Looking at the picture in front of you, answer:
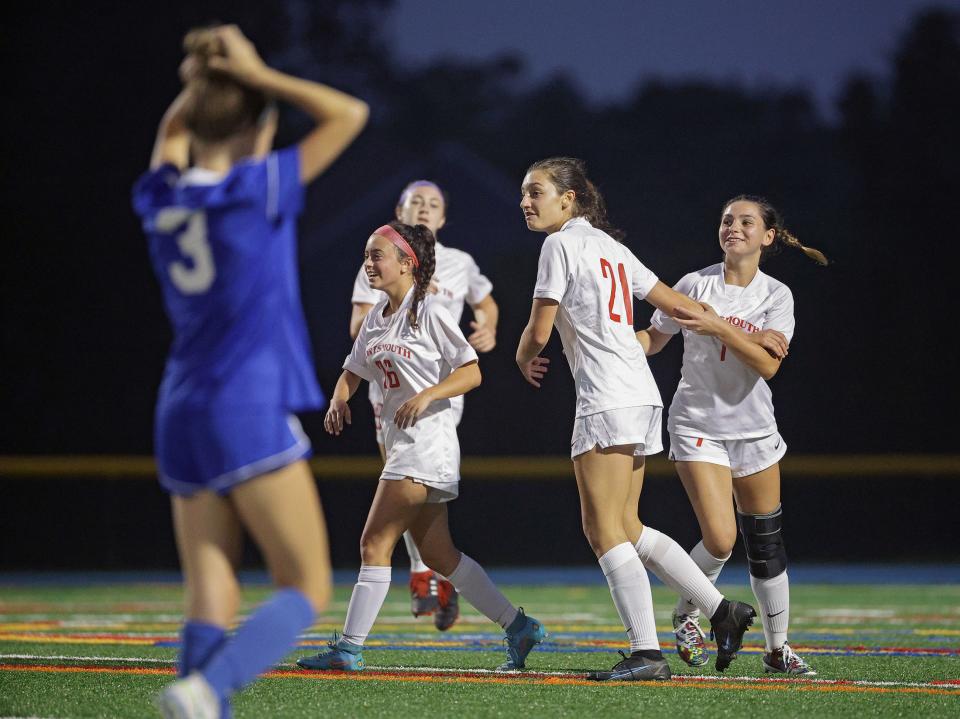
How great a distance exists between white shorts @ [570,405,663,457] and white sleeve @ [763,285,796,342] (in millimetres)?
912

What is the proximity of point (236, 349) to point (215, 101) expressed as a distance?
62 cm

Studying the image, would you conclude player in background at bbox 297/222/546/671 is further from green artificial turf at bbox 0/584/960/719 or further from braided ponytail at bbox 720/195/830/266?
braided ponytail at bbox 720/195/830/266

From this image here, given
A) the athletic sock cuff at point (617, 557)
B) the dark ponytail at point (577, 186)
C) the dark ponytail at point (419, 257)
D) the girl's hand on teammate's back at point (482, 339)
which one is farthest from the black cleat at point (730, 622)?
the girl's hand on teammate's back at point (482, 339)

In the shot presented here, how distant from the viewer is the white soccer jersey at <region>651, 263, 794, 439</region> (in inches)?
226

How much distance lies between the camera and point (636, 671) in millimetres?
5105

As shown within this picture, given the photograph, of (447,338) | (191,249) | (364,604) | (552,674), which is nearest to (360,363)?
(447,338)

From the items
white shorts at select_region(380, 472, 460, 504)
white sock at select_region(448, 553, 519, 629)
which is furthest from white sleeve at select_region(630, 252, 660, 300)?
white sock at select_region(448, 553, 519, 629)

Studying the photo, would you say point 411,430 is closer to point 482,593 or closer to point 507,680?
point 482,593

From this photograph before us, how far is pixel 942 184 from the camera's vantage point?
26.7 m

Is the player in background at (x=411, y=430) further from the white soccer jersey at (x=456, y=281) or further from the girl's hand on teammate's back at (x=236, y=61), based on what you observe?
the girl's hand on teammate's back at (x=236, y=61)

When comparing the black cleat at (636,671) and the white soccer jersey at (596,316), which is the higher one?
the white soccer jersey at (596,316)

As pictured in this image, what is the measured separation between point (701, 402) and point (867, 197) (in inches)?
897

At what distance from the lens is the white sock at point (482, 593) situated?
5730 mm

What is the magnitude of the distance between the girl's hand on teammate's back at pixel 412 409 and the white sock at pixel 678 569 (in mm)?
1029
